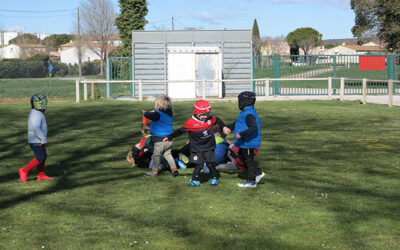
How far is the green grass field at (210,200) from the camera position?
541 centimetres

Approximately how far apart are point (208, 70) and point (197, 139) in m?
21.5

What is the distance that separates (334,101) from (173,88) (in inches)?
353

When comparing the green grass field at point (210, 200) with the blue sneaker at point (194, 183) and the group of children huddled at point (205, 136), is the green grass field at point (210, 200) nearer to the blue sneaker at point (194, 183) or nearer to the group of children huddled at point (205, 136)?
the blue sneaker at point (194, 183)

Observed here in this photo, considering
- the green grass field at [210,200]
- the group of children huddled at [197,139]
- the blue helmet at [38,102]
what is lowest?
the green grass field at [210,200]

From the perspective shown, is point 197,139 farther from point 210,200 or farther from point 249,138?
point 210,200

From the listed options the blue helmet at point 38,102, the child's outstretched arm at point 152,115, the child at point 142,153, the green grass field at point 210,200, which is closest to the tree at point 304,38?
the green grass field at point 210,200

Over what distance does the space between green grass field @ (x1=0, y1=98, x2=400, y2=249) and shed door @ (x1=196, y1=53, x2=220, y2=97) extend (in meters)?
15.8

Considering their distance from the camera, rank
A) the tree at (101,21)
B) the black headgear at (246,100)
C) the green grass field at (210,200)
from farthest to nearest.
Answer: the tree at (101,21)
the black headgear at (246,100)
the green grass field at (210,200)

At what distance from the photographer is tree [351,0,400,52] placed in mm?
39266

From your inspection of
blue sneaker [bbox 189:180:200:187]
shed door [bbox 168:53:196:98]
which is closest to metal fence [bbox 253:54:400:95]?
shed door [bbox 168:53:196:98]

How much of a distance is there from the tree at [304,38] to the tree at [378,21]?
195 feet

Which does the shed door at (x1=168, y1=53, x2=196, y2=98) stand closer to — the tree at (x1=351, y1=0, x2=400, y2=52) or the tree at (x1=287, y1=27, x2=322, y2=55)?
the tree at (x1=351, y1=0, x2=400, y2=52)

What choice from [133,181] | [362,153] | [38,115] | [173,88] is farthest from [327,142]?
[173,88]

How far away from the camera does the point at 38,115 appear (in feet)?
27.2
